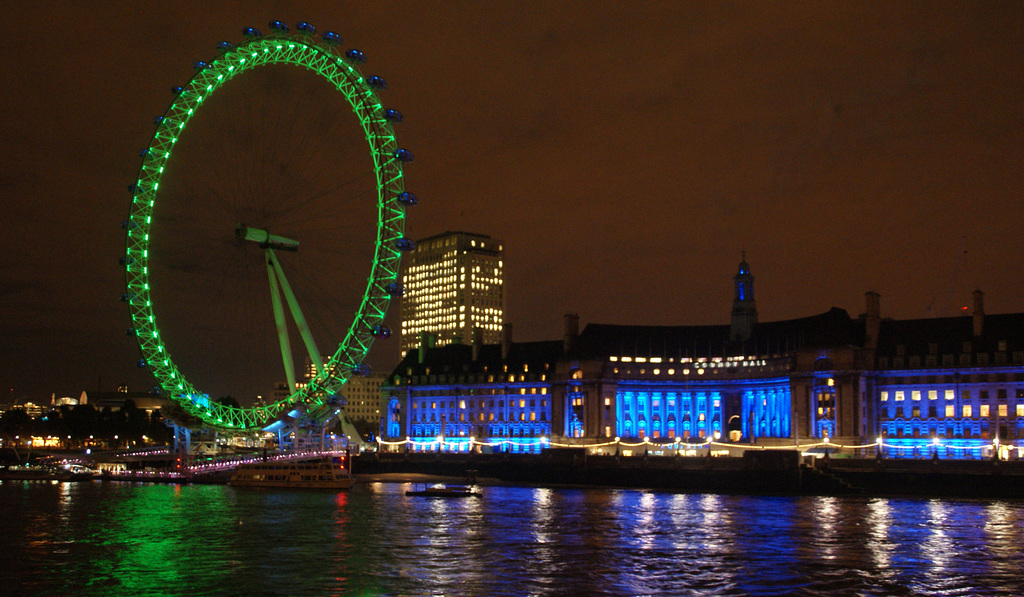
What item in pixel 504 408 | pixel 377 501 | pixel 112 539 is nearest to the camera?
pixel 112 539

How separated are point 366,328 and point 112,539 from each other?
141 ft

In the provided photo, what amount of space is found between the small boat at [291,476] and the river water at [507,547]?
2056 cm

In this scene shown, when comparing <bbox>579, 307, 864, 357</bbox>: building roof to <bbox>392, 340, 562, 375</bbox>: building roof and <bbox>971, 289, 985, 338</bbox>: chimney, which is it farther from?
<bbox>971, 289, 985, 338</bbox>: chimney

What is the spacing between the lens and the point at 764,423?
164125mm

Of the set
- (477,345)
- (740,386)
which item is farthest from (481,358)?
(740,386)

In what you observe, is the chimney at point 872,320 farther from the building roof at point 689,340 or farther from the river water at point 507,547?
the river water at point 507,547

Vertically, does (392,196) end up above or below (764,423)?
above

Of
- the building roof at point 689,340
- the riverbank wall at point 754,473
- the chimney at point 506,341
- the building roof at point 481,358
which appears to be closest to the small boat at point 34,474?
the riverbank wall at point 754,473

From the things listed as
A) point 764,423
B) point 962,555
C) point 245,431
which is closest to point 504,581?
point 962,555

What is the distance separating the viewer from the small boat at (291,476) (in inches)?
4847

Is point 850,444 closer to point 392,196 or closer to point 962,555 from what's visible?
point 392,196

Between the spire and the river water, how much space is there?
68.5 m

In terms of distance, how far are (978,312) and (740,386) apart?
119 feet

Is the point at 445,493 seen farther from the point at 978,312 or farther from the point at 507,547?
the point at 978,312
